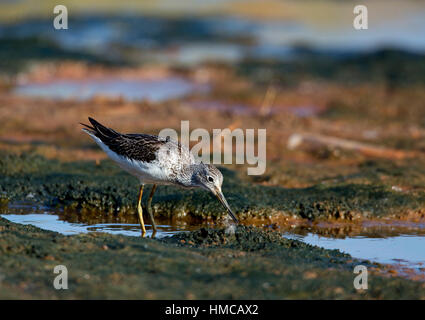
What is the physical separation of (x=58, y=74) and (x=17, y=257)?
48.3 feet

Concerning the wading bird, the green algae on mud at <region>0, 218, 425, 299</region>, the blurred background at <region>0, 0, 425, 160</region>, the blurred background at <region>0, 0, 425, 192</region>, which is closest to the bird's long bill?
the wading bird

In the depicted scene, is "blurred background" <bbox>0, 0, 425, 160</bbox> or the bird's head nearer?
the bird's head

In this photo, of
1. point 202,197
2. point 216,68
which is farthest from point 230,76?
point 202,197

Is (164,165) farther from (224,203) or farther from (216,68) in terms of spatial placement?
(216,68)

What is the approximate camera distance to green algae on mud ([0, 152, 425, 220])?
28.9ft

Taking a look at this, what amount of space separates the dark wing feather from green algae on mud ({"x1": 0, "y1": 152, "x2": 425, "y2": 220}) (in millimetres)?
859

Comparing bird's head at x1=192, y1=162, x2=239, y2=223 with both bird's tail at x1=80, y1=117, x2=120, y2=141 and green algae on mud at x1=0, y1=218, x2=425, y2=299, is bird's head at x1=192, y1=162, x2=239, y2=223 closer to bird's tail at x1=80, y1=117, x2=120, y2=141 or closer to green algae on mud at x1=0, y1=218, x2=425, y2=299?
bird's tail at x1=80, y1=117, x2=120, y2=141

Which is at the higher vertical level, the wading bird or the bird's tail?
the bird's tail

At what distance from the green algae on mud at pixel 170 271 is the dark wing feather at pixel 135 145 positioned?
1706 millimetres

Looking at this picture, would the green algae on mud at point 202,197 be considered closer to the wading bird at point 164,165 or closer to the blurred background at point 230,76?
the wading bird at point 164,165

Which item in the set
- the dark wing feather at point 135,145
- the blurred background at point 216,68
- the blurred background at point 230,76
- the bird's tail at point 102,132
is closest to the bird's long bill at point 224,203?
the dark wing feather at point 135,145

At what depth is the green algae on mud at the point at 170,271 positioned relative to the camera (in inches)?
202

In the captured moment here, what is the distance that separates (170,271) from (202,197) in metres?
3.37

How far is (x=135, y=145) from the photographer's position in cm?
821
